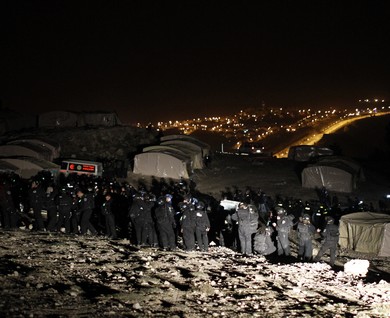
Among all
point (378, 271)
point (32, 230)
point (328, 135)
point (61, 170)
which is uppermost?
point (328, 135)

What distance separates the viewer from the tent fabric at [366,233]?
53.7 feet

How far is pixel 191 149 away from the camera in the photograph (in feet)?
115

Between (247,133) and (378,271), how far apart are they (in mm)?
70243

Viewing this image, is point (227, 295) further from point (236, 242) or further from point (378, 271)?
point (378, 271)

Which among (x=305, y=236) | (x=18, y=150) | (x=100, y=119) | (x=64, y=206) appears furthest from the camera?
(x=100, y=119)

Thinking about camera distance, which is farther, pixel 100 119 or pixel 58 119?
pixel 100 119

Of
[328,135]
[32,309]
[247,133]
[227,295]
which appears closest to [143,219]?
[227,295]

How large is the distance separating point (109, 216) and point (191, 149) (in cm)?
2178

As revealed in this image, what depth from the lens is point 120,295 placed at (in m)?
7.67

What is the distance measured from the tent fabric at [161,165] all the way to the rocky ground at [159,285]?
17.9 meters

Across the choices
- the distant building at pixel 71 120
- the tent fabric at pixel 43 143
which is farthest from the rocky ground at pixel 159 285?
the distant building at pixel 71 120

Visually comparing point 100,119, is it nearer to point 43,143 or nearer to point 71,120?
point 71,120

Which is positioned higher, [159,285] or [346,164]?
[346,164]

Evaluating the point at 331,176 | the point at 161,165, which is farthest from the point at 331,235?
the point at 161,165
